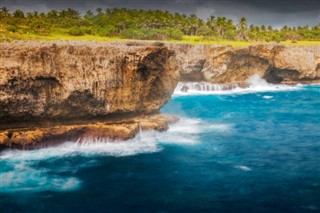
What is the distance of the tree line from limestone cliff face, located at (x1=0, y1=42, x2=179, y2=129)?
45954 mm

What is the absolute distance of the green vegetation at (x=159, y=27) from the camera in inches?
4151

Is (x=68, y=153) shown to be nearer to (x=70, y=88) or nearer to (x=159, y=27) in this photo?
(x=70, y=88)

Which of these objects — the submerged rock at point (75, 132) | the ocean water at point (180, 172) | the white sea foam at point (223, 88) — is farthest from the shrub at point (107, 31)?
the submerged rock at point (75, 132)

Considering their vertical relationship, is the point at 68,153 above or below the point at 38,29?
below

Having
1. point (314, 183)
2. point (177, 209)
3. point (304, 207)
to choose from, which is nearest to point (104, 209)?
point (177, 209)

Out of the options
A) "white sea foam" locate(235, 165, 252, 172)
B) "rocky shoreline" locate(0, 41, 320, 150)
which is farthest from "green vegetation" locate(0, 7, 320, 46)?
"white sea foam" locate(235, 165, 252, 172)

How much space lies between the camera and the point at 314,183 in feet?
108

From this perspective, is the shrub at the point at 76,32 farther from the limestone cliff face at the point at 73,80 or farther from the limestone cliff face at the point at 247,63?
the limestone cliff face at the point at 73,80

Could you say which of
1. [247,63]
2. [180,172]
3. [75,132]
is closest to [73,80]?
[75,132]

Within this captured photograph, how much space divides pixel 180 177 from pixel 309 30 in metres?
157

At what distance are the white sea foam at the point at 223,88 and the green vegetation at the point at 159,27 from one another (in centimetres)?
1560

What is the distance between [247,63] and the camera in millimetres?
102062

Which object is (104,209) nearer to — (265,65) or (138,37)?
(265,65)

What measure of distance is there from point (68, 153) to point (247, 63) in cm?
7087
